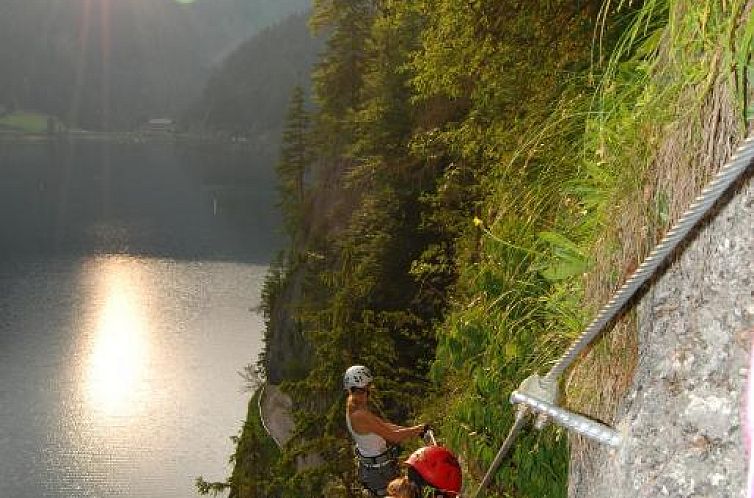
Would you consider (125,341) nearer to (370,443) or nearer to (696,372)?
(370,443)

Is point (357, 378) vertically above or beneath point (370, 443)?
above

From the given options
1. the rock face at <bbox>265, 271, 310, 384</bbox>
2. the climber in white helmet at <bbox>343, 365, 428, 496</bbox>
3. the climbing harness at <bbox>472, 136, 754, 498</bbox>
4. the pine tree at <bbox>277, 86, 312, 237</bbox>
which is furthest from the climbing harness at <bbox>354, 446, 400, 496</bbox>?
the pine tree at <bbox>277, 86, 312, 237</bbox>

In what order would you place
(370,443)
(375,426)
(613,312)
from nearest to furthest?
(613,312), (375,426), (370,443)

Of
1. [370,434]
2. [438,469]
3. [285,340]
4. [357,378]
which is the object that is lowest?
[285,340]

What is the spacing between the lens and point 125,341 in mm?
80875

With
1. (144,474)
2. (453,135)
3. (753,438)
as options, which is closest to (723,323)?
(753,438)

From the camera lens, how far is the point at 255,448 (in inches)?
1667

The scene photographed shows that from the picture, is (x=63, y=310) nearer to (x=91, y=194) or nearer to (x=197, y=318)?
(x=197, y=318)

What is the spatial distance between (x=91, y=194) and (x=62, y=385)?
333ft

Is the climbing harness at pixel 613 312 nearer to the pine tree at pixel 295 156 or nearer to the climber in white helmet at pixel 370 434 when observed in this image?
the climber in white helmet at pixel 370 434

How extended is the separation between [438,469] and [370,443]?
8.10 feet

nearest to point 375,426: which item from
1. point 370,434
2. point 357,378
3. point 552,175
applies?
point 370,434

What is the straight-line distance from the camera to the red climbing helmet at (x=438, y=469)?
16.7ft

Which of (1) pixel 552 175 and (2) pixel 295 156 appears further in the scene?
(2) pixel 295 156
